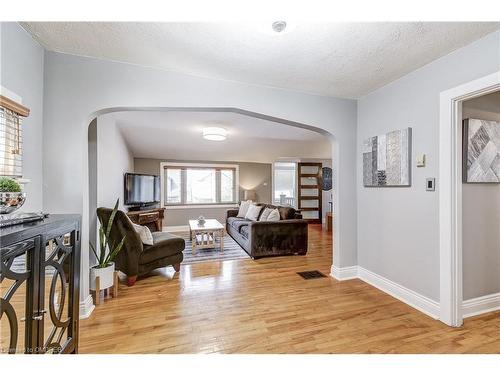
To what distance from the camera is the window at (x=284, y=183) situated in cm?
826

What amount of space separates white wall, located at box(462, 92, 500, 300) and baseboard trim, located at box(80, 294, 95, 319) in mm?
3403

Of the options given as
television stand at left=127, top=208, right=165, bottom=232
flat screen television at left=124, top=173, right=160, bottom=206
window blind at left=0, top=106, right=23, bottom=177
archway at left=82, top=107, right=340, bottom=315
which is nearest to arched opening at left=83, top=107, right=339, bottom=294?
archway at left=82, top=107, right=340, bottom=315

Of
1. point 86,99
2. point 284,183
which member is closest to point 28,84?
point 86,99

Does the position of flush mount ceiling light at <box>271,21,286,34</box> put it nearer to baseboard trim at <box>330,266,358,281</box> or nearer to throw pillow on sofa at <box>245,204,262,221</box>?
baseboard trim at <box>330,266,358,281</box>

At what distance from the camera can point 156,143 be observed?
5.50 m

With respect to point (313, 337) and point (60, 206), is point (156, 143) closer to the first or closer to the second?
point (60, 206)

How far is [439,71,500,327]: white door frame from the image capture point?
186 cm

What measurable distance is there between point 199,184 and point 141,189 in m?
1.76

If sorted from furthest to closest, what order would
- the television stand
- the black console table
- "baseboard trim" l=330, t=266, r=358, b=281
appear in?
the television stand, "baseboard trim" l=330, t=266, r=358, b=281, the black console table

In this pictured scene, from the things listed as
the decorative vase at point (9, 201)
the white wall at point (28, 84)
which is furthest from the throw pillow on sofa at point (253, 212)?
the decorative vase at point (9, 201)

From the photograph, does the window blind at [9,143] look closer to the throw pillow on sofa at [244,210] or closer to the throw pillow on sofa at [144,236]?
the throw pillow on sofa at [144,236]

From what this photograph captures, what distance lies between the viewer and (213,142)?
5.71 metres

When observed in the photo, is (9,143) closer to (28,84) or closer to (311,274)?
(28,84)

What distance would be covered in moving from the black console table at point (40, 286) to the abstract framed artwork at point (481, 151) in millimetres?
2955
